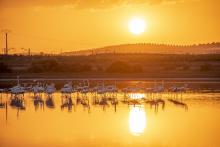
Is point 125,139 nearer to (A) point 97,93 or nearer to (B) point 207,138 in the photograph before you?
(B) point 207,138

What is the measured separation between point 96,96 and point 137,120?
10.9m

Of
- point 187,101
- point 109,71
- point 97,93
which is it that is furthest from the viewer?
point 109,71

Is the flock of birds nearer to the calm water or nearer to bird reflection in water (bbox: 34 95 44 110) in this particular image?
bird reflection in water (bbox: 34 95 44 110)

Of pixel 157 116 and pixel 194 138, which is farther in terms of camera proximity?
pixel 157 116

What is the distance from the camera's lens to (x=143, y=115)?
29.1 metres

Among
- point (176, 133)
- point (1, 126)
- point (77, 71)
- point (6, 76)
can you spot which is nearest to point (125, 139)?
point (176, 133)

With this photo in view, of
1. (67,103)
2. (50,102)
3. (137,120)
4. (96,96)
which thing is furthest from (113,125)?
(96,96)

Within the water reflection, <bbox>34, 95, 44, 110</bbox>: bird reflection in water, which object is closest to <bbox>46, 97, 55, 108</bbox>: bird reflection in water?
<bbox>34, 95, 44, 110</bbox>: bird reflection in water

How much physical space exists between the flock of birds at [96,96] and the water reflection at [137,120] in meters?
2.30

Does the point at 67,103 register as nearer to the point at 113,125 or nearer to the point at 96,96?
the point at 96,96

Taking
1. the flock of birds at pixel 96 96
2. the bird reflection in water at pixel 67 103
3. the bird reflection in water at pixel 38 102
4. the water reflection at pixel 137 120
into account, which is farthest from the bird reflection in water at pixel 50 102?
the water reflection at pixel 137 120

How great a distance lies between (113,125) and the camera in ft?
87.4

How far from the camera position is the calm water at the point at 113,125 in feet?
74.0

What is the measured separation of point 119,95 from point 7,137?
16.5 metres
